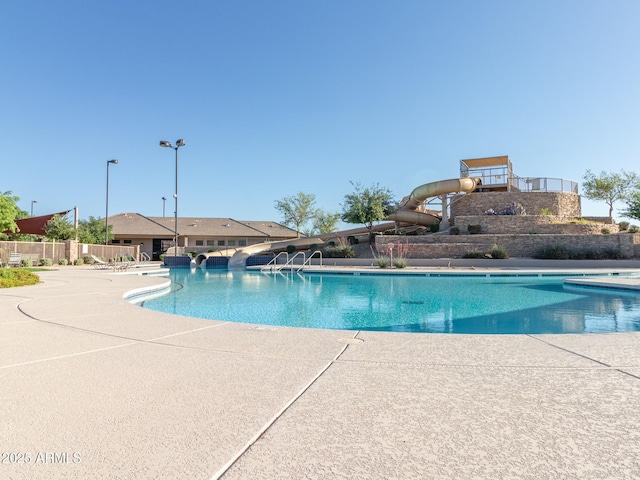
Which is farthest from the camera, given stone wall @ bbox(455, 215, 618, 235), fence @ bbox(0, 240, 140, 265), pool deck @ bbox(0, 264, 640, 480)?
stone wall @ bbox(455, 215, 618, 235)

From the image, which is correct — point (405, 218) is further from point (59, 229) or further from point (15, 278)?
point (59, 229)

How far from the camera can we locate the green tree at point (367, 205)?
98.1 ft

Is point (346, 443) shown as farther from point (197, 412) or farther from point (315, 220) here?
A: point (315, 220)

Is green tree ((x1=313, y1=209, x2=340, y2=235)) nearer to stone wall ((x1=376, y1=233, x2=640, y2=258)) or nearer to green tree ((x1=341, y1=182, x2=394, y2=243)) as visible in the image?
green tree ((x1=341, y1=182, x2=394, y2=243))

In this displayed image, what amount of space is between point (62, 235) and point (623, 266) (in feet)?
127

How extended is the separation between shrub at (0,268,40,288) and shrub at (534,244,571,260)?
86.5 feet

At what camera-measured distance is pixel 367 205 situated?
98.9ft

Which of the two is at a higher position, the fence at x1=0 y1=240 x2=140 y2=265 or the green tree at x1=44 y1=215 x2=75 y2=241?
the green tree at x1=44 y1=215 x2=75 y2=241

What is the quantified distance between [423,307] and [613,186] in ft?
115

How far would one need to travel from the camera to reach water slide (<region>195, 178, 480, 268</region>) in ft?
90.8

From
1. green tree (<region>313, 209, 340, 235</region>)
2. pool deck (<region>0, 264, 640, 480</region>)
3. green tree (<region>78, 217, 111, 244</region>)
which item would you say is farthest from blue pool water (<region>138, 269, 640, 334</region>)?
green tree (<region>313, 209, 340, 235</region>)

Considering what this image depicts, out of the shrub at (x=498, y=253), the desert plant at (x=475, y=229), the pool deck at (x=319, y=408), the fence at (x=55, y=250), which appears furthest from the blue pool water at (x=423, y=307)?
the fence at (x=55, y=250)

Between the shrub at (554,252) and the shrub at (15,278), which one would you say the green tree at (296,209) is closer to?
the shrub at (554,252)

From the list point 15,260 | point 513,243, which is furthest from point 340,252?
point 15,260
